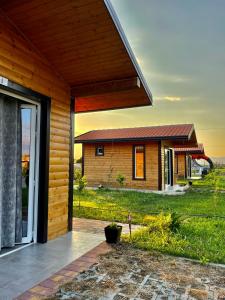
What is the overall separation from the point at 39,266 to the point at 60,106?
270 centimetres

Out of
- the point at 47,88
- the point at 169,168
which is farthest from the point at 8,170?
the point at 169,168

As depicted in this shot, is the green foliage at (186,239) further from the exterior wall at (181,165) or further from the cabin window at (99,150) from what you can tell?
the exterior wall at (181,165)

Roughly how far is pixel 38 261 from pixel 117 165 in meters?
Result: 10.0

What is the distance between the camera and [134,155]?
1308 cm

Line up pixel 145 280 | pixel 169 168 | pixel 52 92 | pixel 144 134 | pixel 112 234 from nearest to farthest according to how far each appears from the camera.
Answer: pixel 145 280
pixel 112 234
pixel 52 92
pixel 144 134
pixel 169 168

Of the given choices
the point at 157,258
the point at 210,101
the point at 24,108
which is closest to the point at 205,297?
the point at 157,258

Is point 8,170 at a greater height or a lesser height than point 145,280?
greater

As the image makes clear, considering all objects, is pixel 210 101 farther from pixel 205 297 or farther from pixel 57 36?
pixel 205 297

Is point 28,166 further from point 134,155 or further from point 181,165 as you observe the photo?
point 181,165

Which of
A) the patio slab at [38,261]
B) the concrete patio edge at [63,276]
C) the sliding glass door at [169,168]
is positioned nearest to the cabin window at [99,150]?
the sliding glass door at [169,168]

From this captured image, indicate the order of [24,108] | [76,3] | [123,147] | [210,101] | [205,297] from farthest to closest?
[123,147] → [210,101] → [24,108] → [76,3] → [205,297]

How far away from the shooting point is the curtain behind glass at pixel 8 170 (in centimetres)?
387

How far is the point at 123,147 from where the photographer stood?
13.4 meters

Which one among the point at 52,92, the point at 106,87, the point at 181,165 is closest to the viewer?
the point at 52,92
